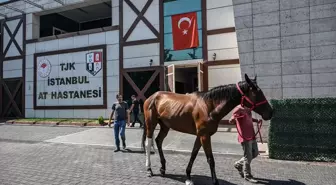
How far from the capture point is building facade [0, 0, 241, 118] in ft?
50.9

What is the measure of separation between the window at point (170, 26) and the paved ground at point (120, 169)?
28.0ft

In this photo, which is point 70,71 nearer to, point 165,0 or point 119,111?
point 165,0

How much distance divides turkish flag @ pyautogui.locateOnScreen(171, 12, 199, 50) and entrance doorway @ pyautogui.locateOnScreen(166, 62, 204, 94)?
4.34 ft

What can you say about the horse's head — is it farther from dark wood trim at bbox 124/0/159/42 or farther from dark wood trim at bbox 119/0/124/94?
dark wood trim at bbox 119/0/124/94

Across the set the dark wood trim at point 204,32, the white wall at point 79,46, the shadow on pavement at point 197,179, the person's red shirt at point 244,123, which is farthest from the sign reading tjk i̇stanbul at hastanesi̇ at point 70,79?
the person's red shirt at point 244,123

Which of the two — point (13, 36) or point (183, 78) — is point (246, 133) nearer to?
point (183, 78)

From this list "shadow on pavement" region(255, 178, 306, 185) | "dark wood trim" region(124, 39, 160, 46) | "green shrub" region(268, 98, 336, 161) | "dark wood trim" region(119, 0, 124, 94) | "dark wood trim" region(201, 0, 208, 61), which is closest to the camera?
"shadow on pavement" region(255, 178, 306, 185)

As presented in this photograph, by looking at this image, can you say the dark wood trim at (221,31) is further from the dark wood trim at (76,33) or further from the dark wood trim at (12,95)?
the dark wood trim at (12,95)

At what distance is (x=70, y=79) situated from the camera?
19.9 meters

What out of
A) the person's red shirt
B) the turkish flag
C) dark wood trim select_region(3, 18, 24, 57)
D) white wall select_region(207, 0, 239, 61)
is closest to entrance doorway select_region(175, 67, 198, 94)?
the turkish flag

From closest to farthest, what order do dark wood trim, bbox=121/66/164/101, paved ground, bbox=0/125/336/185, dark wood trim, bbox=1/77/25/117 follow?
1. paved ground, bbox=0/125/336/185
2. dark wood trim, bbox=121/66/164/101
3. dark wood trim, bbox=1/77/25/117

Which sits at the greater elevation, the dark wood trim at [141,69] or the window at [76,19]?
the window at [76,19]

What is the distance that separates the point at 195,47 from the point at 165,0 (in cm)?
372

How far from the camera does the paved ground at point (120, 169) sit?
559 cm
